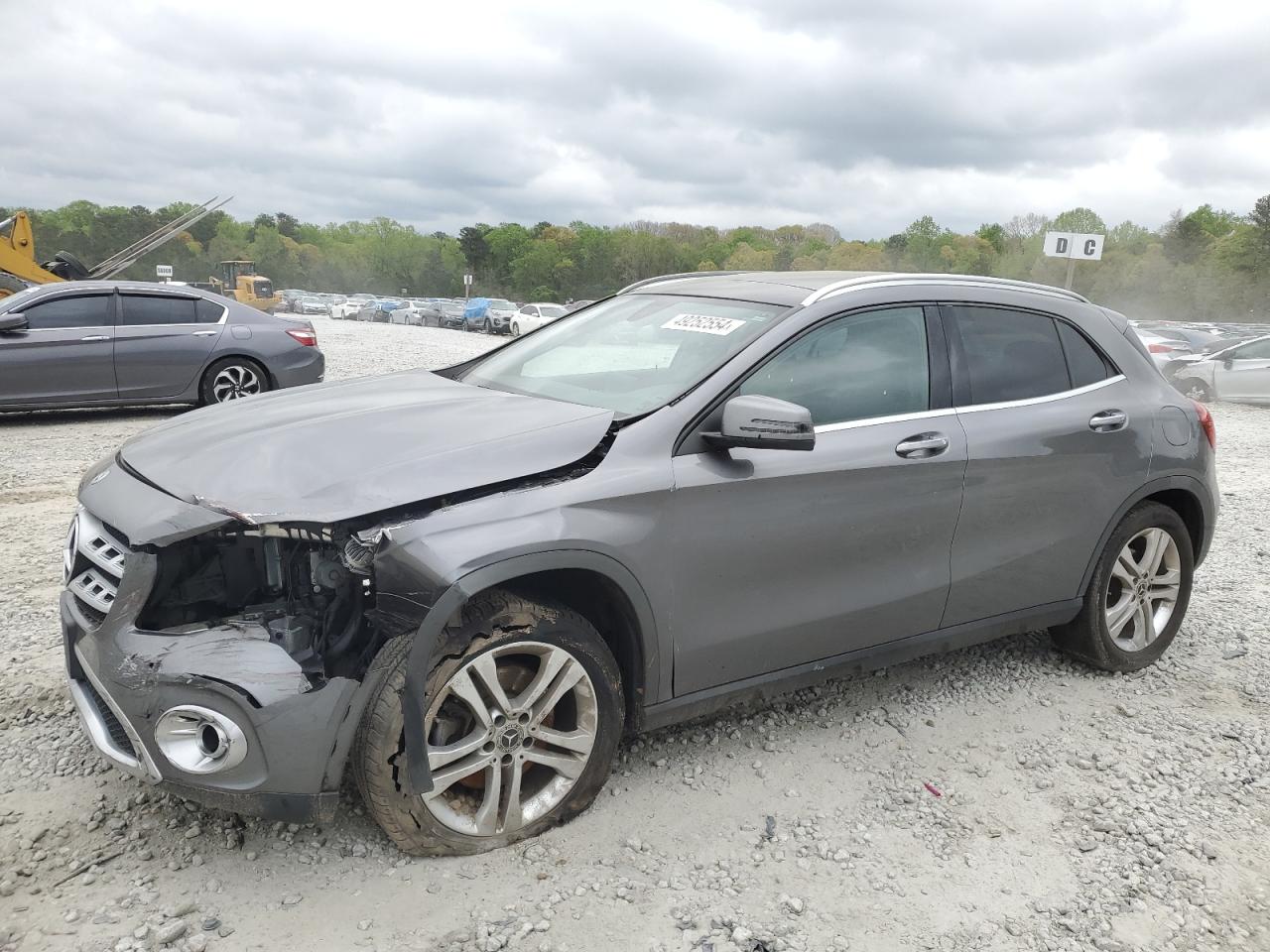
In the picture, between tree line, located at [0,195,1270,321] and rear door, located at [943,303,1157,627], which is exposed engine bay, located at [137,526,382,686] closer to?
rear door, located at [943,303,1157,627]

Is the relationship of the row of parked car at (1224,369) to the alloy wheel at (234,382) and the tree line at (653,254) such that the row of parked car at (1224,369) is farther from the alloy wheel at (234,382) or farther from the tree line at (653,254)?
the tree line at (653,254)

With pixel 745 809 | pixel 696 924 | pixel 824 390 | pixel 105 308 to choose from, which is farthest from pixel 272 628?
pixel 105 308

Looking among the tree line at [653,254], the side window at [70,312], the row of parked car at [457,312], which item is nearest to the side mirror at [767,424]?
the side window at [70,312]

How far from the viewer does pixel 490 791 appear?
2758 mm

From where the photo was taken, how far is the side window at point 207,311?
1008 cm

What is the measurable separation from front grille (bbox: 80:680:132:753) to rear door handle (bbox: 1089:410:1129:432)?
11.8 feet

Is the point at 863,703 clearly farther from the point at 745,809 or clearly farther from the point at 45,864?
the point at 45,864

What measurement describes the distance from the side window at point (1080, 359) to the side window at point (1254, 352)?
1571 centimetres

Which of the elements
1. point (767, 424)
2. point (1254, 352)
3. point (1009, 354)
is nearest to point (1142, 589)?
point (1009, 354)

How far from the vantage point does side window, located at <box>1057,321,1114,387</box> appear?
4.09 metres

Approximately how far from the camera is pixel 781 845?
2.96 meters

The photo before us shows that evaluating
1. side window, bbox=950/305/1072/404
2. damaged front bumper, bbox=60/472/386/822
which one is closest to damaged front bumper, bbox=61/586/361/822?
damaged front bumper, bbox=60/472/386/822

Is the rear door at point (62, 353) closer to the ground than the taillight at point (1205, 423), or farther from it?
closer to the ground

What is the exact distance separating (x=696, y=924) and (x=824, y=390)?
1732mm
